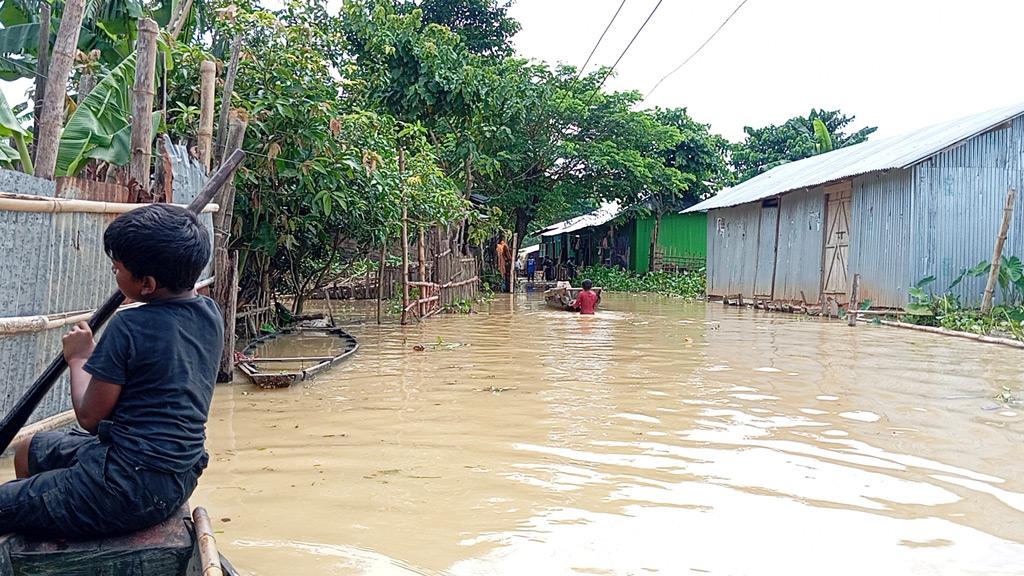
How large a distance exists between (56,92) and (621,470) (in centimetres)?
381

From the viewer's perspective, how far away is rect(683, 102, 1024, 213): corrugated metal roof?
14.2 m

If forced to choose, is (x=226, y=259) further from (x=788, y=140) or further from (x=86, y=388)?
(x=788, y=140)

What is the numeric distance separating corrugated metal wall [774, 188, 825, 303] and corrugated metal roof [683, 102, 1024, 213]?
1.67 feet

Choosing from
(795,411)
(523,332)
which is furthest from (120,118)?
(523,332)

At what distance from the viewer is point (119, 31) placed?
7.96 metres

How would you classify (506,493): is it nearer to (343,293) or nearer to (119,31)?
(119,31)

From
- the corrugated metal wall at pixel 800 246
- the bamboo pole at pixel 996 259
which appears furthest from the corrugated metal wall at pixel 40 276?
the corrugated metal wall at pixel 800 246

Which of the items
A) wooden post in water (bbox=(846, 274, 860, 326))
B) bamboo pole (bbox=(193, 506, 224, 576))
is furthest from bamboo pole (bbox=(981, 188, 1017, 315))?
bamboo pole (bbox=(193, 506, 224, 576))

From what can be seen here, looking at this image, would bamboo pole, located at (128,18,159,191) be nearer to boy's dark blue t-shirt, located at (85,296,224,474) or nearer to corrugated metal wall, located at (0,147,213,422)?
corrugated metal wall, located at (0,147,213,422)

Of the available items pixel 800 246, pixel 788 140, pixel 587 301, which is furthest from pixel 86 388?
A: pixel 788 140

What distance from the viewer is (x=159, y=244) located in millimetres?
2459

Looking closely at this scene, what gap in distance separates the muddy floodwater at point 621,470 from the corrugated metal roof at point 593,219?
20545 mm

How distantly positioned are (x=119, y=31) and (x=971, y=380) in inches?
339

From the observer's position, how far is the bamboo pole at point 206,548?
212 cm
